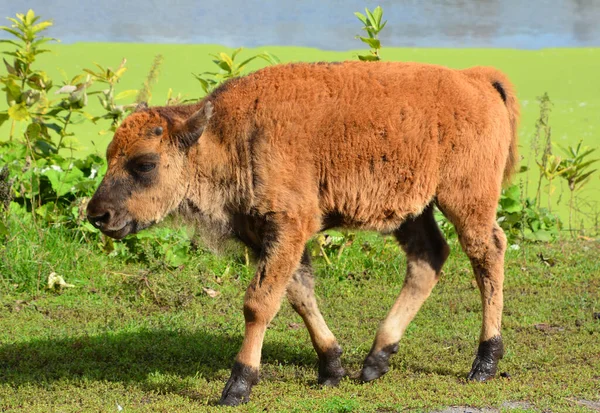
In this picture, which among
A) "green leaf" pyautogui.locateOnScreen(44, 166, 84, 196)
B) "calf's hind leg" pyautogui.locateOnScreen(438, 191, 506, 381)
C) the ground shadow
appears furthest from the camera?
"green leaf" pyautogui.locateOnScreen(44, 166, 84, 196)

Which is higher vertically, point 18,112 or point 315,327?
point 18,112

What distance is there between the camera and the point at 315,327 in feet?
22.4

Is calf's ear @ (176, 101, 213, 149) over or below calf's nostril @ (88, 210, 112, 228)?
over

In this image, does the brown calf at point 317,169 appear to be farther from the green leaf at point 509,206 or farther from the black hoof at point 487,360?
the green leaf at point 509,206

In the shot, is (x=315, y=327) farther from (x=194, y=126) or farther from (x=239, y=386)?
(x=194, y=126)

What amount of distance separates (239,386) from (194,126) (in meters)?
1.84

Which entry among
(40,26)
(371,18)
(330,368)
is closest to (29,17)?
(40,26)

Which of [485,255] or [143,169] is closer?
[143,169]

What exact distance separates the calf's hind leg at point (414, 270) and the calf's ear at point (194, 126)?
6.52 feet

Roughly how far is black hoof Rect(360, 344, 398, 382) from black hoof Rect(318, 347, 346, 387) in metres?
0.19

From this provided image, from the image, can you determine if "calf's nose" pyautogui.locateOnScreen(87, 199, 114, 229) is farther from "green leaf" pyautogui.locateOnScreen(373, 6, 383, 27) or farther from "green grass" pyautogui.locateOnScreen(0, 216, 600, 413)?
"green leaf" pyautogui.locateOnScreen(373, 6, 383, 27)

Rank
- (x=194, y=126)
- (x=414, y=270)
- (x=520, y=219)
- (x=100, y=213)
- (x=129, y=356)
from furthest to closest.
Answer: (x=520, y=219) < (x=129, y=356) < (x=414, y=270) < (x=194, y=126) < (x=100, y=213)

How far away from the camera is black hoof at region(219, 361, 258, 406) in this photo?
6117 millimetres

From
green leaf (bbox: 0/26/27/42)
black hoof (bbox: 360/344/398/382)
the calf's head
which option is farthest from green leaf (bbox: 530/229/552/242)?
green leaf (bbox: 0/26/27/42)
